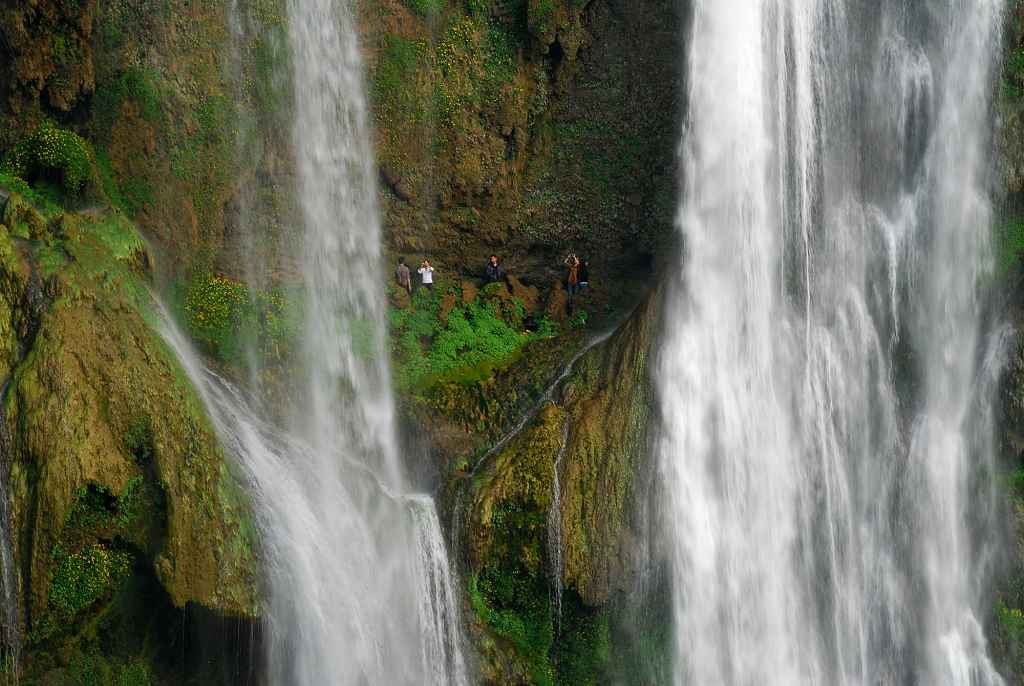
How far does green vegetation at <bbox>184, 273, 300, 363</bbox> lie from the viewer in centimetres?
1761

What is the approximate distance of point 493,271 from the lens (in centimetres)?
2034

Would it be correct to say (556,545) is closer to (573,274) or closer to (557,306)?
(557,306)

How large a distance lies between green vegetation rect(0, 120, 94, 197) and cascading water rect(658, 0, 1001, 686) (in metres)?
8.71

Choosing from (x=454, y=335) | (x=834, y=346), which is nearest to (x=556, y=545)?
(x=454, y=335)

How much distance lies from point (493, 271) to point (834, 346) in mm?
5605

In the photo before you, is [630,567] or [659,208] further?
[659,208]

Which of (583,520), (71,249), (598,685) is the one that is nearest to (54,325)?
(71,249)

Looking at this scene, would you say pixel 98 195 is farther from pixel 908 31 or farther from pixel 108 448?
pixel 908 31

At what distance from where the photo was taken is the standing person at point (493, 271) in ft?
66.5

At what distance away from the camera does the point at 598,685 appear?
56.6 ft

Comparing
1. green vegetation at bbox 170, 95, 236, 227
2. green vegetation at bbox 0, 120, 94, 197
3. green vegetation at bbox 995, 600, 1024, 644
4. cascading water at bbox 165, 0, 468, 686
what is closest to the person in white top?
cascading water at bbox 165, 0, 468, 686

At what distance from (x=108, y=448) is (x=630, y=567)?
7400mm

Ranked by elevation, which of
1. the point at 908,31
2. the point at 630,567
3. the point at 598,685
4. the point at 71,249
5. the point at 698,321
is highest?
the point at 908,31

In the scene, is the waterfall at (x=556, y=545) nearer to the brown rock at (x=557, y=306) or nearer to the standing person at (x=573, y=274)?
the brown rock at (x=557, y=306)
